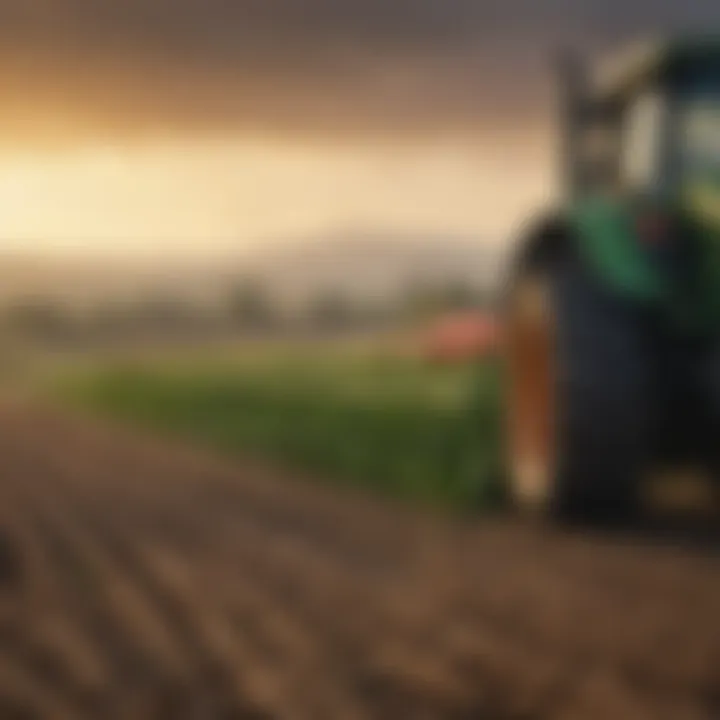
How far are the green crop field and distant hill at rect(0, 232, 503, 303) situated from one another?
0.23 meters

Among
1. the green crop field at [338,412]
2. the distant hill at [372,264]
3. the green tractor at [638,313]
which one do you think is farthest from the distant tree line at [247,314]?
the green tractor at [638,313]

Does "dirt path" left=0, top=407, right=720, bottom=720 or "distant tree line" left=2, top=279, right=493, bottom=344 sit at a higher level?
"distant tree line" left=2, top=279, right=493, bottom=344

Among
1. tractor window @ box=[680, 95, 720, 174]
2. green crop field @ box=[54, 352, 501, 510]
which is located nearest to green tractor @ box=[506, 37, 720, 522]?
tractor window @ box=[680, 95, 720, 174]

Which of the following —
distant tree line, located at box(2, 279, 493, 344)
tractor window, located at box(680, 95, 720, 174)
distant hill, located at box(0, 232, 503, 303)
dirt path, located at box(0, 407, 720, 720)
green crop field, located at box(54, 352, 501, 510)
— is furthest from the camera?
green crop field, located at box(54, 352, 501, 510)

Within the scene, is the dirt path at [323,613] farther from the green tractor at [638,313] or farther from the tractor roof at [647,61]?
the tractor roof at [647,61]

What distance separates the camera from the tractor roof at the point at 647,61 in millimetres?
2090

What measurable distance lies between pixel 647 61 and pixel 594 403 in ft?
1.36

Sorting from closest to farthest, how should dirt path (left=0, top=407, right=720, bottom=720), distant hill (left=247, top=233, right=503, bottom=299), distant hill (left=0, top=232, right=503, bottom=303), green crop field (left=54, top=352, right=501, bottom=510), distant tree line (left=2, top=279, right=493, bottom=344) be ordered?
dirt path (left=0, top=407, right=720, bottom=720)
distant hill (left=0, top=232, right=503, bottom=303)
distant hill (left=247, top=233, right=503, bottom=299)
distant tree line (left=2, top=279, right=493, bottom=344)
green crop field (left=54, top=352, right=501, bottom=510)

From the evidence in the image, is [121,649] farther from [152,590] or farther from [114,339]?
[114,339]

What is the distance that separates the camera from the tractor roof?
2.09m

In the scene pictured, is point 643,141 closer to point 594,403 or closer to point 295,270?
point 594,403

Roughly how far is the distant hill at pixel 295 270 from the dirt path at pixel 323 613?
0.27 m

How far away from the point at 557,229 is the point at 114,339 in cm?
66

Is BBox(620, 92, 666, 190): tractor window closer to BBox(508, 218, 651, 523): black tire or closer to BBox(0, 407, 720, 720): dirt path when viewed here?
BBox(508, 218, 651, 523): black tire
